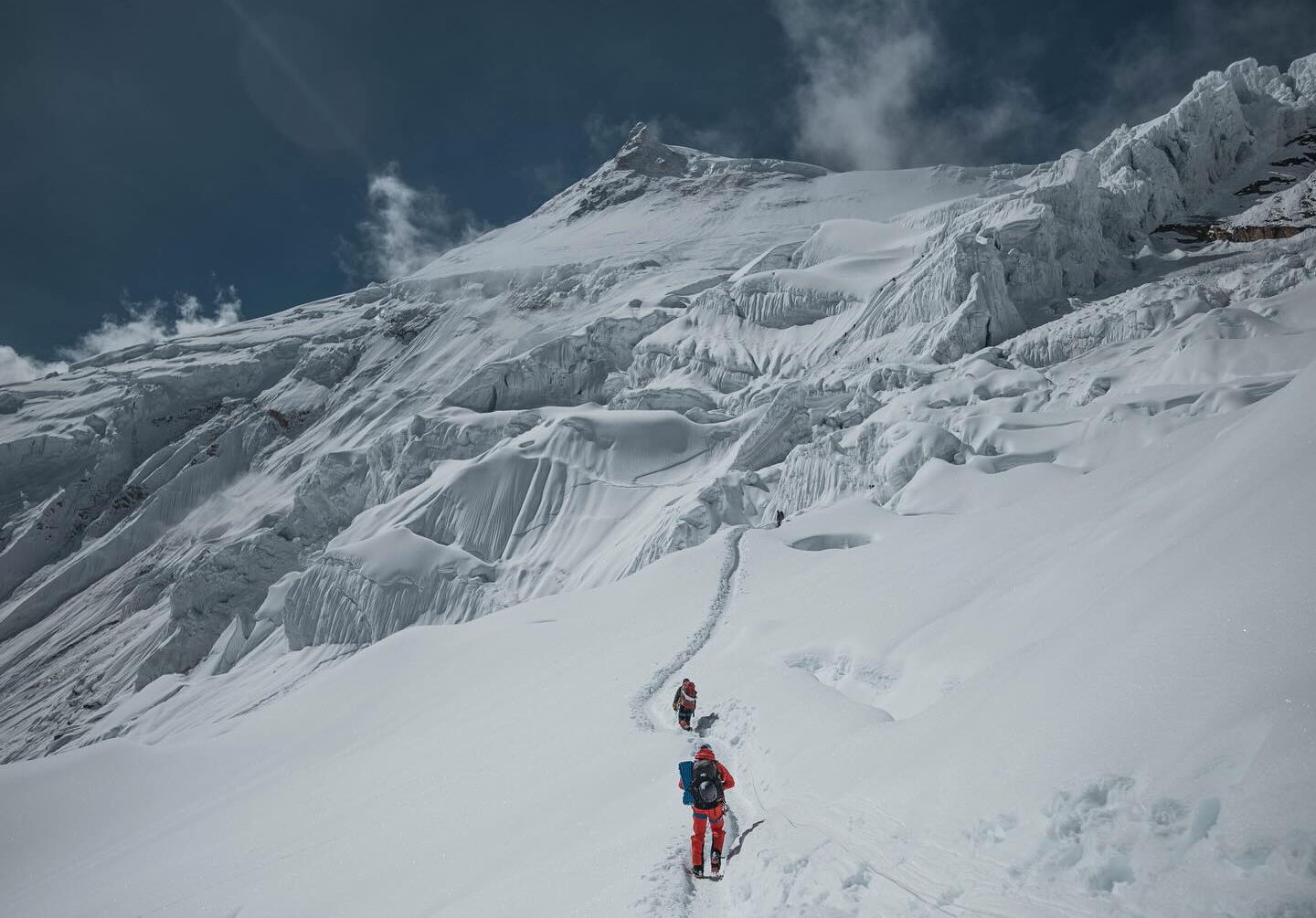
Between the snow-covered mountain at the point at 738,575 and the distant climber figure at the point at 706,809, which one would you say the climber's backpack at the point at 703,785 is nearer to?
the distant climber figure at the point at 706,809

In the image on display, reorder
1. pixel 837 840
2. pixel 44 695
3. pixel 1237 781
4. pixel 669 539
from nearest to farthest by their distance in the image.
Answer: pixel 1237 781
pixel 837 840
pixel 669 539
pixel 44 695

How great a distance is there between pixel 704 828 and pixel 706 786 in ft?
1.36

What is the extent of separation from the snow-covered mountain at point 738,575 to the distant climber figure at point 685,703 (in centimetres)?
76

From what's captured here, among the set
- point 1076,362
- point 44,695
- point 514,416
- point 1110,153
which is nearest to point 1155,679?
point 1076,362

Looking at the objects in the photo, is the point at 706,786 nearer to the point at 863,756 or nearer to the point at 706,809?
the point at 706,809

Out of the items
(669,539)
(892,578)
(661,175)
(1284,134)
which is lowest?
(892,578)

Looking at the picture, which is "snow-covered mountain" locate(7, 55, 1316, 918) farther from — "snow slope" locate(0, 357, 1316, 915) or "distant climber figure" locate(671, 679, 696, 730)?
"distant climber figure" locate(671, 679, 696, 730)

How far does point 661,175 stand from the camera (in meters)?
140

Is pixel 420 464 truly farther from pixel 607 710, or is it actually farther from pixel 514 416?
pixel 607 710

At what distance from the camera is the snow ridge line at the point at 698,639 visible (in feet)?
44.1

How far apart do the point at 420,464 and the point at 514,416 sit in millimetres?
8792

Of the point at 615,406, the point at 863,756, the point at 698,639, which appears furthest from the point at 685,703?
the point at 615,406

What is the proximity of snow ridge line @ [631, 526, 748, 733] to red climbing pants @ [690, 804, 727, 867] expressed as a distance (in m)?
5.04

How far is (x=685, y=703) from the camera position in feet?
39.8
